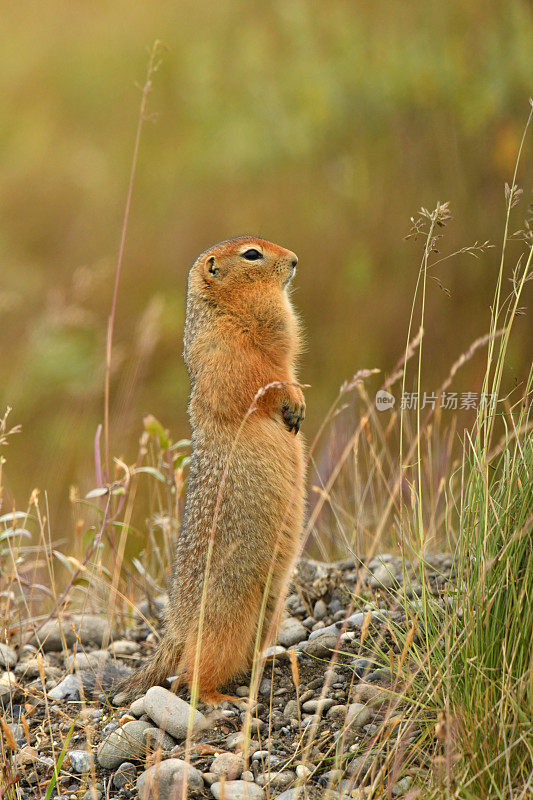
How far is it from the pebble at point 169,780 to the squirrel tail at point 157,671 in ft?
1.67

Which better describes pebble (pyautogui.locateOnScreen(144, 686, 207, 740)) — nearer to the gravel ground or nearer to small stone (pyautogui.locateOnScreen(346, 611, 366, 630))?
the gravel ground

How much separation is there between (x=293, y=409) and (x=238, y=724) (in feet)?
3.11

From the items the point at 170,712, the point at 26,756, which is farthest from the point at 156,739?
the point at 26,756

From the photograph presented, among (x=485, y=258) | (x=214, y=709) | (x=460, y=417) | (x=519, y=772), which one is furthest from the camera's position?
(x=485, y=258)

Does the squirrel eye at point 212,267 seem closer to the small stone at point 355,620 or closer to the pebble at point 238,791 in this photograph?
the small stone at point 355,620

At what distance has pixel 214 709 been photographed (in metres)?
2.47

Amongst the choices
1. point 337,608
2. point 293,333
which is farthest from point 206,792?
point 293,333

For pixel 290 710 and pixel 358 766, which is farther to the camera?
pixel 290 710

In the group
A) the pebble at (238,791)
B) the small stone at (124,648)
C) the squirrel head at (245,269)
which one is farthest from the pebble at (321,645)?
the squirrel head at (245,269)

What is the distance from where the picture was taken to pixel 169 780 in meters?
2.05

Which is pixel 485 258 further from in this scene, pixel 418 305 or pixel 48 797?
pixel 48 797

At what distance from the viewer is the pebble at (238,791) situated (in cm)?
197

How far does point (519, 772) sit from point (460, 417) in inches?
81.8

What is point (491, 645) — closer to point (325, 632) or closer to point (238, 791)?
point (238, 791)
